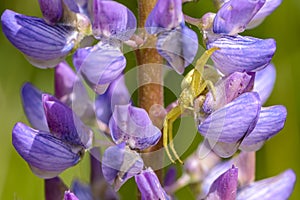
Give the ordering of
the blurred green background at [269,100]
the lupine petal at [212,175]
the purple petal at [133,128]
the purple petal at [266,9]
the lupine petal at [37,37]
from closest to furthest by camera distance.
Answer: the purple petal at [133,128], the lupine petal at [37,37], the purple petal at [266,9], the lupine petal at [212,175], the blurred green background at [269,100]

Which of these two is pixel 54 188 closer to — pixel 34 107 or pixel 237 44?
pixel 34 107

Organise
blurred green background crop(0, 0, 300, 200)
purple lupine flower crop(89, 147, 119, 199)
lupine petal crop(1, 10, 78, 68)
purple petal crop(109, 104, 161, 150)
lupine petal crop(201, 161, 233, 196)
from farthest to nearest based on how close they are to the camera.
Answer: blurred green background crop(0, 0, 300, 200) → lupine petal crop(201, 161, 233, 196) → purple lupine flower crop(89, 147, 119, 199) → lupine petal crop(1, 10, 78, 68) → purple petal crop(109, 104, 161, 150)

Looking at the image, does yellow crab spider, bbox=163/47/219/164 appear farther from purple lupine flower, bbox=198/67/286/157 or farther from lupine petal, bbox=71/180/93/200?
lupine petal, bbox=71/180/93/200

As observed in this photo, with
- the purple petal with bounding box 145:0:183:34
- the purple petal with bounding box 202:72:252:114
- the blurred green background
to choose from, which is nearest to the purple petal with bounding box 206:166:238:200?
the purple petal with bounding box 202:72:252:114

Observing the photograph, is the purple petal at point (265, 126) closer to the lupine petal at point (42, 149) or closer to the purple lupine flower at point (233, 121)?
the purple lupine flower at point (233, 121)

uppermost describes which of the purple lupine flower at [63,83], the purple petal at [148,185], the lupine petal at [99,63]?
the lupine petal at [99,63]

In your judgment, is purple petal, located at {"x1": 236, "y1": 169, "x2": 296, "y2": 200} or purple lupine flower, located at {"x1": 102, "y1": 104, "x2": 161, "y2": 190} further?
purple petal, located at {"x1": 236, "y1": 169, "x2": 296, "y2": 200}

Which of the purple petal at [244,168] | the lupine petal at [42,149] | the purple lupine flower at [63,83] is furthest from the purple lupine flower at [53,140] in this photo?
the purple petal at [244,168]
